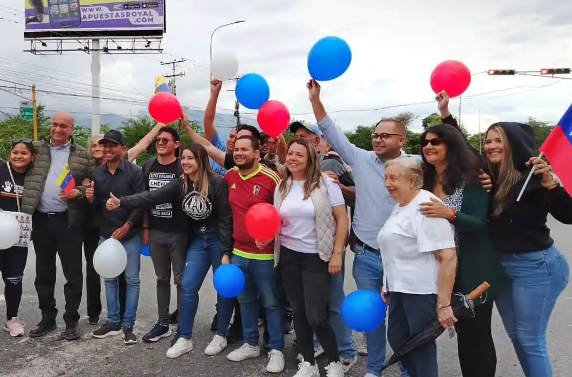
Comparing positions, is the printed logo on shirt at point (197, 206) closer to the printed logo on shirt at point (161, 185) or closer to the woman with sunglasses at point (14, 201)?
the printed logo on shirt at point (161, 185)

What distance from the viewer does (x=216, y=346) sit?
12.9 ft

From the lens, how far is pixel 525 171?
278 cm

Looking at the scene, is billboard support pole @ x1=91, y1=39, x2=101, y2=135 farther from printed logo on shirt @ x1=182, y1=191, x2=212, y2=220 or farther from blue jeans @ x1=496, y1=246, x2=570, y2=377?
blue jeans @ x1=496, y1=246, x2=570, y2=377

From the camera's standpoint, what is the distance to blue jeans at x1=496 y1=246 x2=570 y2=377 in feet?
8.88

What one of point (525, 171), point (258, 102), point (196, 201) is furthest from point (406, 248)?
point (258, 102)

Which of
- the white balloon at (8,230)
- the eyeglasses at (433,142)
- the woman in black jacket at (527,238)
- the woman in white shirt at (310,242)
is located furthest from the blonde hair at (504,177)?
the white balloon at (8,230)

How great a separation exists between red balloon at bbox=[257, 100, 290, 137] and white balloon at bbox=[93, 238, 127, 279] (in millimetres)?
1629

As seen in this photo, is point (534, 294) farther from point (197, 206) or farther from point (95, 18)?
point (95, 18)

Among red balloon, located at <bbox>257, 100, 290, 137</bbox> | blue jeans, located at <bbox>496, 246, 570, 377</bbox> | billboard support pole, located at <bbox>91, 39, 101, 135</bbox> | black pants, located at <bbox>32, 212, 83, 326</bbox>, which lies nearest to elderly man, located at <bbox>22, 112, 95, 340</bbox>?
black pants, located at <bbox>32, 212, 83, 326</bbox>

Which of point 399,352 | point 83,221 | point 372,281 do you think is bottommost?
point 399,352

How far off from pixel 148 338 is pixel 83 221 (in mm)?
1227

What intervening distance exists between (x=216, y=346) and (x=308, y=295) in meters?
1.17

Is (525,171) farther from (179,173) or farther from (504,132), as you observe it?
(179,173)

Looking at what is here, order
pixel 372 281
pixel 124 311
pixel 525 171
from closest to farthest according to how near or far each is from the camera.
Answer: pixel 525 171 → pixel 372 281 → pixel 124 311
